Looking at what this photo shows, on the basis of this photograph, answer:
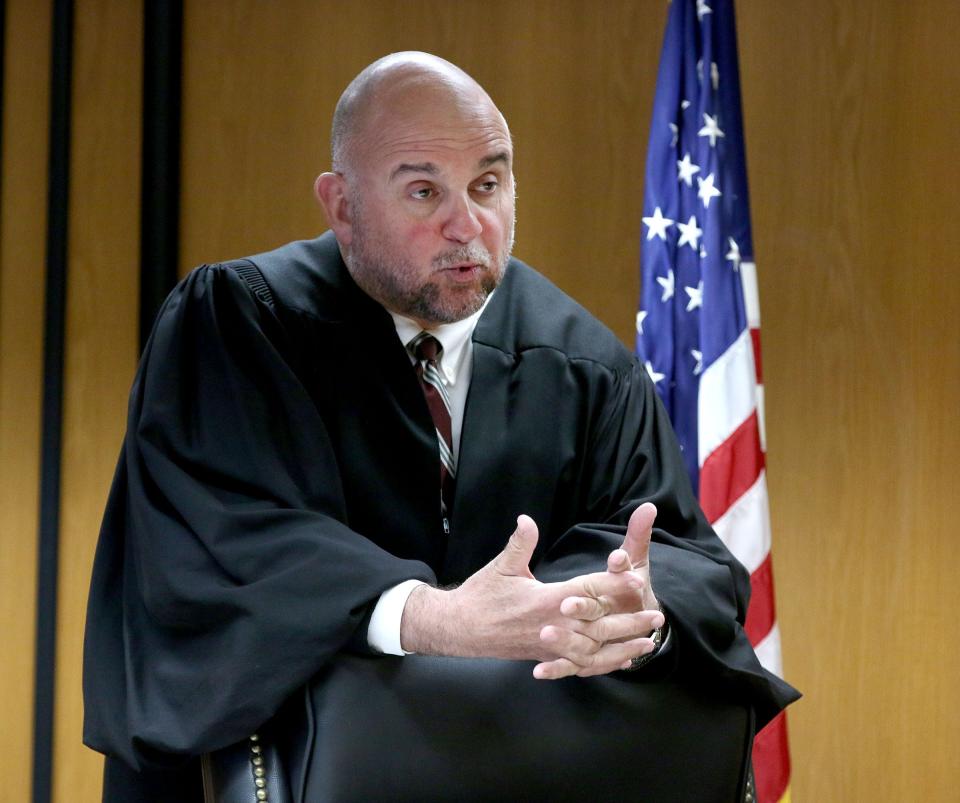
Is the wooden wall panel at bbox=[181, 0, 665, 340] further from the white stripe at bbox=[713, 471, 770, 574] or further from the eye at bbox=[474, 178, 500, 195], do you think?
the eye at bbox=[474, 178, 500, 195]

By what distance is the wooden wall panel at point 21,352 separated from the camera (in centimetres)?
401

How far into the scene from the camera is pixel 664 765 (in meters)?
1.91

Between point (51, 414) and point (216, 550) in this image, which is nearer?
point (216, 550)

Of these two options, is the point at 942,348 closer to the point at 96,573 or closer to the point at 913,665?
the point at 913,665

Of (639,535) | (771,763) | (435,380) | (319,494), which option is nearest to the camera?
(639,535)

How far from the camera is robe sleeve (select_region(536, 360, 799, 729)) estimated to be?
1.96m

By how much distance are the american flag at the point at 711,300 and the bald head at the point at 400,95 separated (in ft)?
4.06

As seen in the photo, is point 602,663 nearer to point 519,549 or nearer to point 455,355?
point 519,549

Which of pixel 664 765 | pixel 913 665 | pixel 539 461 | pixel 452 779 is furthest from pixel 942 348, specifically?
pixel 452 779

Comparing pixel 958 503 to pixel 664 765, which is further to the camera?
pixel 958 503

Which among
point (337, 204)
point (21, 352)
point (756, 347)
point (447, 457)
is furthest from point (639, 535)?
point (21, 352)

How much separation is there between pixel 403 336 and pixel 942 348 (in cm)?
205

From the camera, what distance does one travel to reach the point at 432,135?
2104mm

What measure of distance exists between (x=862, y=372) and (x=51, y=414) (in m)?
2.43
